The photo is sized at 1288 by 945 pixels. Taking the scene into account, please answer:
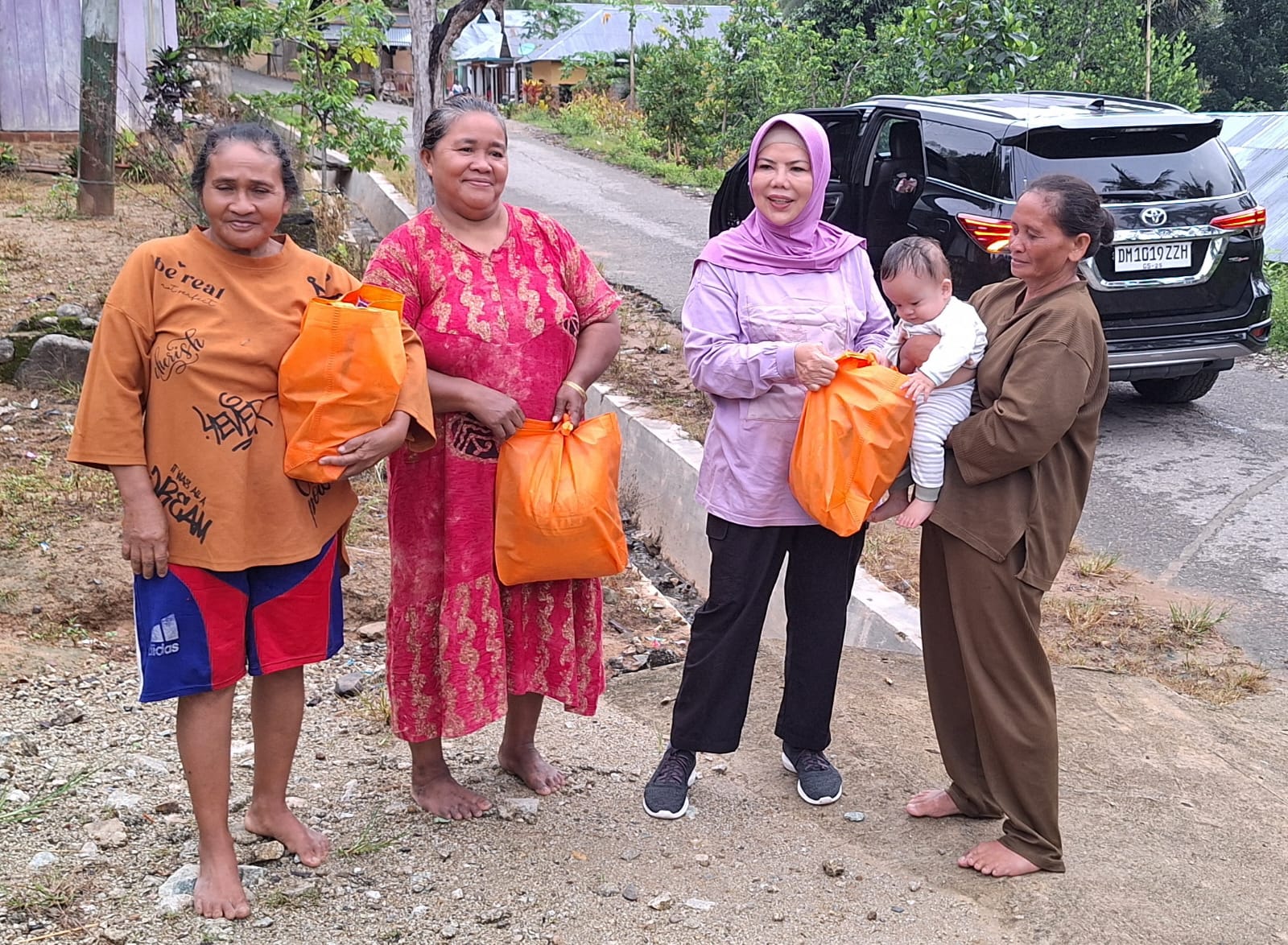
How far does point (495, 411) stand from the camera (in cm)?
299

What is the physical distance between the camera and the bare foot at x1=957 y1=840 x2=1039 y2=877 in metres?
3.02

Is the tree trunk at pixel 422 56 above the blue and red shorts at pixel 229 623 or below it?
above

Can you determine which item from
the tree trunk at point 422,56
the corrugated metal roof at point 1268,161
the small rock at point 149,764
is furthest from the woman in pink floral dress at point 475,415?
the corrugated metal roof at point 1268,161

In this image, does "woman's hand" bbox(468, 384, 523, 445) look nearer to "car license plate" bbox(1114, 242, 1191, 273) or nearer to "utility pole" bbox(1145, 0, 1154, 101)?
"car license plate" bbox(1114, 242, 1191, 273)

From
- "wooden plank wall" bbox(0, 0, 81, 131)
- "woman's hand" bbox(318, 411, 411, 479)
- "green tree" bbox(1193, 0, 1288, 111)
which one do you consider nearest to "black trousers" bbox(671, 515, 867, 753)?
"woman's hand" bbox(318, 411, 411, 479)

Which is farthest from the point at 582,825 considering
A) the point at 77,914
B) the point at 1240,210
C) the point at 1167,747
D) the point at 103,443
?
the point at 1240,210

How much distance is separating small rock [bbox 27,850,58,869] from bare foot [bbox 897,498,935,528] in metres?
2.25

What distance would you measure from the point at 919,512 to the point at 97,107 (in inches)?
334

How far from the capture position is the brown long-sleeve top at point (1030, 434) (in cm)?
280

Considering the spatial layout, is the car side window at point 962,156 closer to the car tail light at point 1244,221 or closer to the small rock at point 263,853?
the car tail light at point 1244,221

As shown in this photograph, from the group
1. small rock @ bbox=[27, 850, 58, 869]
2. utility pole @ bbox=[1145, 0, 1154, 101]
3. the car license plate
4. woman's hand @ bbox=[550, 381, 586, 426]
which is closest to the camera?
small rock @ bbox=[27, 850, 58, 869]

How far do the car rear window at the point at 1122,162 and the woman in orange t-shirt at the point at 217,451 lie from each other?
4.84 m

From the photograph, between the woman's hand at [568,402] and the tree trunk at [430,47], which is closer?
the woman's hand at [568,402]

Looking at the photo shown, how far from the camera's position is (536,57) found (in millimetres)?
42562
